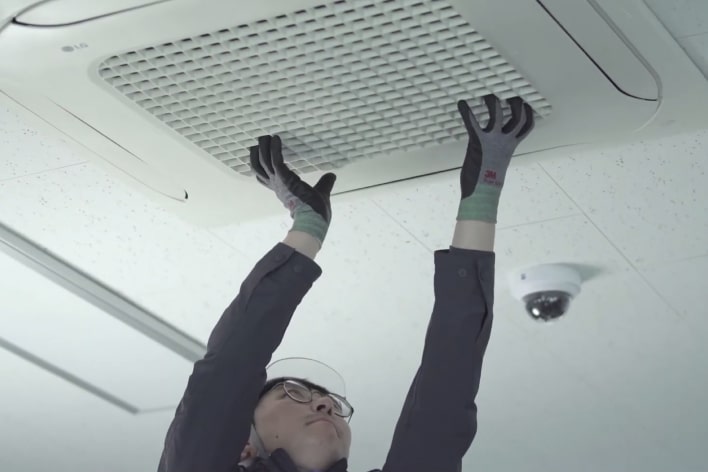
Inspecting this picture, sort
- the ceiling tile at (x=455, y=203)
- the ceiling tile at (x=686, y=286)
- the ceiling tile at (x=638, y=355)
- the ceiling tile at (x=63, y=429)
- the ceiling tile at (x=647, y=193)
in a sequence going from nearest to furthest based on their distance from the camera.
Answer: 1. the ceiling tile at (x=647, y=193)
2. the ceiling tile at (x=455, y=203)
3. the ceiling tile at (x=686, y=286)
4. the ceiling tile at (x=638, y=355)
5. the ceiling tile at (x=63, y=429)

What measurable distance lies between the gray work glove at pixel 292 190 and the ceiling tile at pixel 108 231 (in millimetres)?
490

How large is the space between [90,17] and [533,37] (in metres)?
0.63

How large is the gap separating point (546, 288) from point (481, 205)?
0.88 metres

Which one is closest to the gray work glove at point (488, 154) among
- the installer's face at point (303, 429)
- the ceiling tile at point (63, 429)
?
the installer's face at point (303, 429)

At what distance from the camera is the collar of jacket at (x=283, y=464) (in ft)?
5.40

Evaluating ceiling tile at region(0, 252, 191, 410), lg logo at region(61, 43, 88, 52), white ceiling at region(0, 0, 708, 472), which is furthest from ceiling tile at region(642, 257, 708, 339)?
lg logo at region(61, 43, 88, 52)

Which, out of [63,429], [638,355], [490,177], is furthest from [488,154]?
[63,429]

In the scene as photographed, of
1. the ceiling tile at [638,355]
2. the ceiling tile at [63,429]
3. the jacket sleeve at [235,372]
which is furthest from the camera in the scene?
the ceiling tile at [63,429]

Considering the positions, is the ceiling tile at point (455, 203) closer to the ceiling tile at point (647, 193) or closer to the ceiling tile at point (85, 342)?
the ceiling tile at point (647, 193)

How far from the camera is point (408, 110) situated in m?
1.72

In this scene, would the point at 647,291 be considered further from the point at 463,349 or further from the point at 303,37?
the point at 303,37

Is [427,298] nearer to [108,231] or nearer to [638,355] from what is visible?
[638,355]

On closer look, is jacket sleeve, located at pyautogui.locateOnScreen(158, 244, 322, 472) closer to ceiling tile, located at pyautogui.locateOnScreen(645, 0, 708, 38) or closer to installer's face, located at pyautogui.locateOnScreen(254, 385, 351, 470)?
installer's face, located at pyautogui.locateOnScreen(254, 385, 351, 470)

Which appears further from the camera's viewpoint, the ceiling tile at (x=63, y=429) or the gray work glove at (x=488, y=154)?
the ceiling tile at (x=63, y=429)
